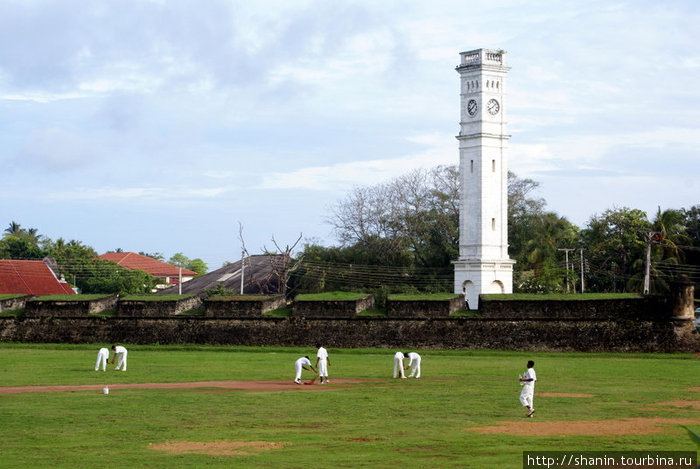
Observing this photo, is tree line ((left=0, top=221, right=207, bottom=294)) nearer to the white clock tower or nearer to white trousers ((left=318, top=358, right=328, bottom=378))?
the white clock tower

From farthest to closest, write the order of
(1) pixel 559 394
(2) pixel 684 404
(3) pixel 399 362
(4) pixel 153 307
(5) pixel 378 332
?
(4) pixel 153 307, (5) pixel 378 332, (3) pixel 399 362, (1) pixel 559 394, (2) pixel 684 404

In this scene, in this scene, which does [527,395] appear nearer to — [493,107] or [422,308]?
[422,308]

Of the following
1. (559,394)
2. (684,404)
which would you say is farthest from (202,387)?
(684,404)

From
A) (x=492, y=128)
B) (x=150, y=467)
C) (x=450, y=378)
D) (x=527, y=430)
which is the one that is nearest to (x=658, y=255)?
(x=492, y=128)

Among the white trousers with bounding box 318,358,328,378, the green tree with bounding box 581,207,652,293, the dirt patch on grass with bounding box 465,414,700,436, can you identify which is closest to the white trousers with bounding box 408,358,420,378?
the white trousers with bounding box 318,358,328,378

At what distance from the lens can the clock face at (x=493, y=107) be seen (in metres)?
49.4

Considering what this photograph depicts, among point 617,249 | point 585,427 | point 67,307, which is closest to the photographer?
point 585,427

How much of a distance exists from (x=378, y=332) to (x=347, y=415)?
64.0 ft

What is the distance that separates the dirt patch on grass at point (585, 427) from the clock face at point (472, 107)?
112ft

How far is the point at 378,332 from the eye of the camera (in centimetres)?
3709

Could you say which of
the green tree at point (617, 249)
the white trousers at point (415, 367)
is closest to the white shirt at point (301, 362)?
the white trousers at point (415, 367)

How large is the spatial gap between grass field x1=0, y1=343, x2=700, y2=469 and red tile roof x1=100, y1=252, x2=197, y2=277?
81.1 m

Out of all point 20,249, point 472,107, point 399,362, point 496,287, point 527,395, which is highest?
point 472,107

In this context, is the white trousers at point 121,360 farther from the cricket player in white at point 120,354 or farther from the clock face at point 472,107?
the clock face at point 472,107
